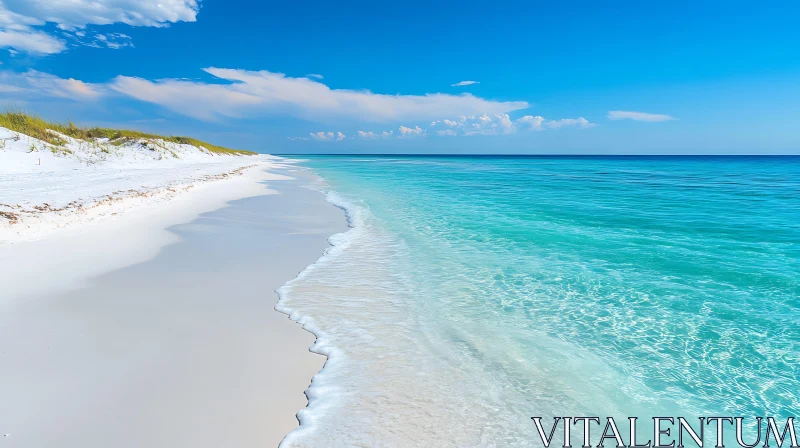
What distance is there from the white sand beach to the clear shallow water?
49 centimetres

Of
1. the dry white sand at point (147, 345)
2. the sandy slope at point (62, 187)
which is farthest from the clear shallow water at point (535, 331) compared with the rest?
the sandy slope at point (62, 187)

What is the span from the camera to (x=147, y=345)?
13.9ft

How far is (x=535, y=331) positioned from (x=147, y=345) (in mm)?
4407

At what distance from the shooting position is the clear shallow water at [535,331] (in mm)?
3490

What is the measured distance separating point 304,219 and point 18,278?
704cm

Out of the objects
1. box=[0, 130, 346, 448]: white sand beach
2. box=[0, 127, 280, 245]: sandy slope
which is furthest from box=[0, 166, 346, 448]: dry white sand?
box=[0, 127, 280, 245]: sandy slope

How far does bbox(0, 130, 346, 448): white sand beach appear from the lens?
306 cm

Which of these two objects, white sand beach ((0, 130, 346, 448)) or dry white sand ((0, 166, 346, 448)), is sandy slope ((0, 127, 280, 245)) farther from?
dry white sand ((0, 166, 346, 448))

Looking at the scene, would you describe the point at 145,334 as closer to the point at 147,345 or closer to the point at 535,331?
the point at 147,345

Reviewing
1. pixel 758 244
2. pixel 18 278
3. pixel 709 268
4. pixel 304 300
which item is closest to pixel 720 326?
pixel 709 268

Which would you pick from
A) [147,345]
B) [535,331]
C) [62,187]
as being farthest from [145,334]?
[62,187]

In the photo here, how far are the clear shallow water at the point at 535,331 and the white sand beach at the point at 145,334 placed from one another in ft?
1.62

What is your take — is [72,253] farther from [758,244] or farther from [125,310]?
[758,244]

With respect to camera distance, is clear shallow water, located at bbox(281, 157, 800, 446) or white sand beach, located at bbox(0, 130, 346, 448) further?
clear shallow water, located at bbox(281, 157, 800, 446)
